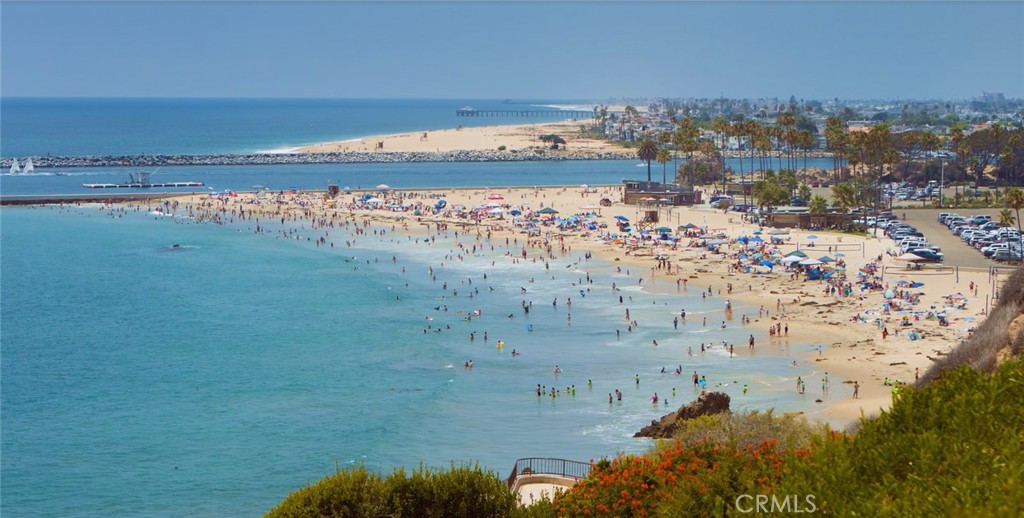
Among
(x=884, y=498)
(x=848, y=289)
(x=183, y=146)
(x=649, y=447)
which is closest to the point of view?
(x=884, y=498)

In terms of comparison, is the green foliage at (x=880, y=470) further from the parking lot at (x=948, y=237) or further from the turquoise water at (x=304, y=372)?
the parking lot at (x=948, y=237)

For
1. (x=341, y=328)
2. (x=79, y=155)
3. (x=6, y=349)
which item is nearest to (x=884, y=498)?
(x=341, y=328)

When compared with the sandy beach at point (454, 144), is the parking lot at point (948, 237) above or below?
below

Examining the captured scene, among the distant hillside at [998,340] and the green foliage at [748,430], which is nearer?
the green foliage at [748,430]

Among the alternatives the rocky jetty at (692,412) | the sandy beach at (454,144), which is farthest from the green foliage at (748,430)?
the sandy beach at (454,144)

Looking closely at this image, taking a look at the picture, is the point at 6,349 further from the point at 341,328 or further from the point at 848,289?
the point at 848,289

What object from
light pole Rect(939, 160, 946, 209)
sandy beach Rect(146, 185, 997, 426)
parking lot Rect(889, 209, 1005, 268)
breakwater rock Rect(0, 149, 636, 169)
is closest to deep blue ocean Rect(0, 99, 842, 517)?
sandy beach Rect(146, 185, 997, 426)
